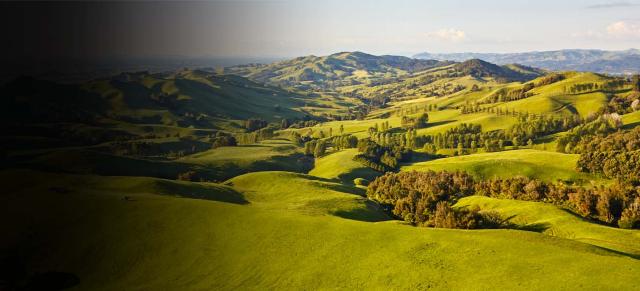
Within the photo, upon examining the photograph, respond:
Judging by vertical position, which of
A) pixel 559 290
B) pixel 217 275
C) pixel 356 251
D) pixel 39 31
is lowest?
pixel 217 275

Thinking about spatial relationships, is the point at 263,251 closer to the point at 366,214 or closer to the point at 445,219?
the point at 445,219

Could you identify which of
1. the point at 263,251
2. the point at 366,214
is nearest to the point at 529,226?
the point at 366,214

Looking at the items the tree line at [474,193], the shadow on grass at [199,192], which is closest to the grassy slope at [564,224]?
the tree line at [474,193]

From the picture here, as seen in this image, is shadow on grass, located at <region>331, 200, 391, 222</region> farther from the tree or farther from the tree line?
the tree

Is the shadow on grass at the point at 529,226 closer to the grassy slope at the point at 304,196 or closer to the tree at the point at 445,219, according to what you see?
the tree at the point at 445,219

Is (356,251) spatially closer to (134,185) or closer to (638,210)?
(134,185)

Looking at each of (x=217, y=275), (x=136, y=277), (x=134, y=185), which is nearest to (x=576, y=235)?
(x=217, y=275)

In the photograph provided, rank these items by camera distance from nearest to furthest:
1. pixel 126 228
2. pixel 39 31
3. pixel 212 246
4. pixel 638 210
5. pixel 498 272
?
pixel 498 272 → pixel 212 246 → pixel 126 228 → pixel 638 210 → pixel 39 31
